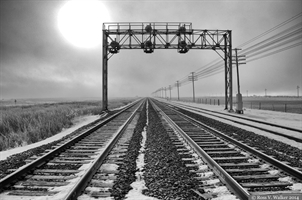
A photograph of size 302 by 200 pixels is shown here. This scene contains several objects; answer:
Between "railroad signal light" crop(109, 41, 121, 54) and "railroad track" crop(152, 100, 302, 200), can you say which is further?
"railroad signal light" crop(109, 41, 121, 54)

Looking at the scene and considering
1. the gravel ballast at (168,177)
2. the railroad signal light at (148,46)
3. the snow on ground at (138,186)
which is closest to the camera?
the snow on ground at (138,186)

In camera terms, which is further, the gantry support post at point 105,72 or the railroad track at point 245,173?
the gantry support post at point 105,72

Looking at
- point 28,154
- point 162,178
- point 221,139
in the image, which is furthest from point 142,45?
point 162,178

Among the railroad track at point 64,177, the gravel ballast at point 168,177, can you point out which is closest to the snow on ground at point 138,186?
the gravel ballast at point 168,177

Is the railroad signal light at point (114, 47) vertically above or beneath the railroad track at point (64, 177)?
above

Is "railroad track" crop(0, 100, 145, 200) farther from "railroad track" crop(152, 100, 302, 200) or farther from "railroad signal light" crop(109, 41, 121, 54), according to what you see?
"railroad signal light" crop(109, 41, 121, 54)

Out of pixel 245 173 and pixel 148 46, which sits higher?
pixel 148 46

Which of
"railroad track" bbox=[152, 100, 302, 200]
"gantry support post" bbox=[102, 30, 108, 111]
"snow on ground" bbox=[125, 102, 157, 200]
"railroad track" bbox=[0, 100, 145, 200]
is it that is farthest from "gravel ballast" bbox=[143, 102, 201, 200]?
"gantry support post" bbox=[102, 30, 108, 111]

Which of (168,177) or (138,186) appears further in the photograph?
(168,177)

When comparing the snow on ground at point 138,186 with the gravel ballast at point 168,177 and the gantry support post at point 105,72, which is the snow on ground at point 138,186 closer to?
the gravel ballast at point 168,177

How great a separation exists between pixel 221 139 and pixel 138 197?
546 centimetres

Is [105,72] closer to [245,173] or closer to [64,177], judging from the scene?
[64,177]

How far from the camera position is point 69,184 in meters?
3.52

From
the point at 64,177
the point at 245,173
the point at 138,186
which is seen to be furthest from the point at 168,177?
the point at 64,177
